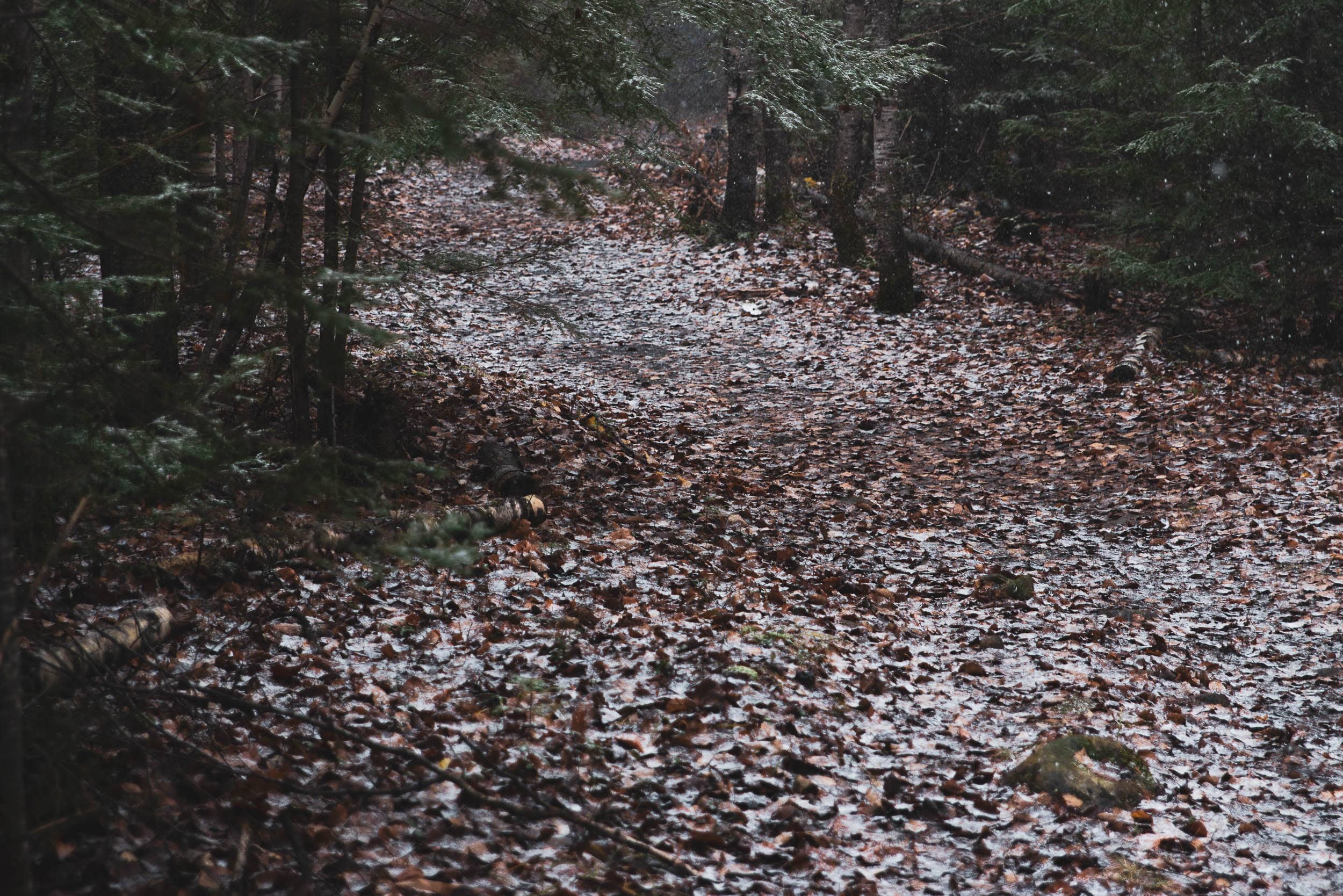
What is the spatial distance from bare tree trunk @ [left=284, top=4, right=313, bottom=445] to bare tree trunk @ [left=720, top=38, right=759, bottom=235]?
10524 millimetres

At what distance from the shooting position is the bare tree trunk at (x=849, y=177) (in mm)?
13711

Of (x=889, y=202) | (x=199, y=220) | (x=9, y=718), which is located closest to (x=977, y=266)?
(x=889, y=202)

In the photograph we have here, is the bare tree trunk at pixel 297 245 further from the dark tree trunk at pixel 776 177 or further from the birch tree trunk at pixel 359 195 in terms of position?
the dark tree trunk at pixel 776 177

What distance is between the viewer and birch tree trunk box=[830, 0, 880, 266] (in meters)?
13.7

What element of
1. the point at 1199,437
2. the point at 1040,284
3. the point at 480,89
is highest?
the point at 480,89

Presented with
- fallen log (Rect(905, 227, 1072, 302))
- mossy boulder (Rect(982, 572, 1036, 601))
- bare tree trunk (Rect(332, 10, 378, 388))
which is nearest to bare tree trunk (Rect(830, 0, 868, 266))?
fallen log (Rect(905, 227, 1072, 302))

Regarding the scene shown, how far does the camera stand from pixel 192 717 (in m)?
3.79

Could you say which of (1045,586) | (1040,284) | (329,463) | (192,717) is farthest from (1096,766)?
(1040,284)

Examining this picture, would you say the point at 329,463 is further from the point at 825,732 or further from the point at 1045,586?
the point at 1045,586

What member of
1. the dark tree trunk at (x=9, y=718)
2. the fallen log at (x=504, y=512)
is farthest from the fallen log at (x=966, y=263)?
the dark tree trunk at (x=9, y=718)

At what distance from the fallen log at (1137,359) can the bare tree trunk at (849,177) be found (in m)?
4.73

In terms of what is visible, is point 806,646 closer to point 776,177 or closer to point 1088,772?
point 1088,772

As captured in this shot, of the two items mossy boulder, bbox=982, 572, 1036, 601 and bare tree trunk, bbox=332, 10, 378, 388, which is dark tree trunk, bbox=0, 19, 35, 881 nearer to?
bare tree trunk, bbox=332, 10, 378, 388

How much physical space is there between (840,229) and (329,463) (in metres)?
13.1
